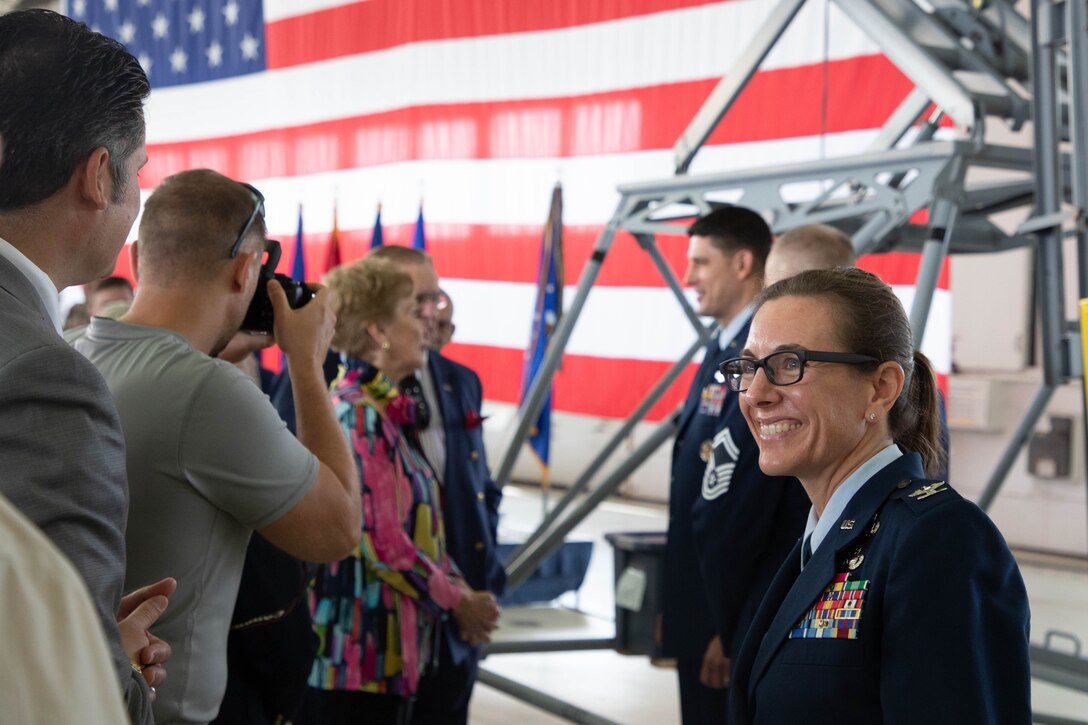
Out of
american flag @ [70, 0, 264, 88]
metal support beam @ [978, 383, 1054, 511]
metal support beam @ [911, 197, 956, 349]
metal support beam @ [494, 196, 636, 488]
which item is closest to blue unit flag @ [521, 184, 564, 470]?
metal support beam @ [494, 196, 636, 488]

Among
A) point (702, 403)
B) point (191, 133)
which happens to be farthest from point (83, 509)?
point (191, 133)

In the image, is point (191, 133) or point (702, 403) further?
point (191, 133)

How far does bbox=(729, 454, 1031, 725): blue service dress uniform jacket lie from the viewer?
129 cm

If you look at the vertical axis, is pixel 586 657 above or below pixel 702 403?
below

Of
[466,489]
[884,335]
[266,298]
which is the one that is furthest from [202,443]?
[466,489]

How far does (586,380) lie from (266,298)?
16.7 feet

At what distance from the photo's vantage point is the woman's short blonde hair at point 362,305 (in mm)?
3029

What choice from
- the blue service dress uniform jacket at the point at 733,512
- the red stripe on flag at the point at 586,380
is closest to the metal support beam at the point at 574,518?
the blue service dress uniform jacket at the point at 733,512

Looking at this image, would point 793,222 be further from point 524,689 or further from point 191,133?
point 191,133

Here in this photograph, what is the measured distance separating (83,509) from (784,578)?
3.15ft

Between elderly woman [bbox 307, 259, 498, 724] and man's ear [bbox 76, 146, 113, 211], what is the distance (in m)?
1.60

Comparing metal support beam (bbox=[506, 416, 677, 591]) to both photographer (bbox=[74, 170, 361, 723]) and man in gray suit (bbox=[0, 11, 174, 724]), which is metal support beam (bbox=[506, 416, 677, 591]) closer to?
photographer (bbox=[74, 170, 361, 723])

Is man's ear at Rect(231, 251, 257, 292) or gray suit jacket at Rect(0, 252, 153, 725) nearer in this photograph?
gray suit jacket at Rect(0, 252, 153, 725)

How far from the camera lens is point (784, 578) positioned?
5.40 feet
